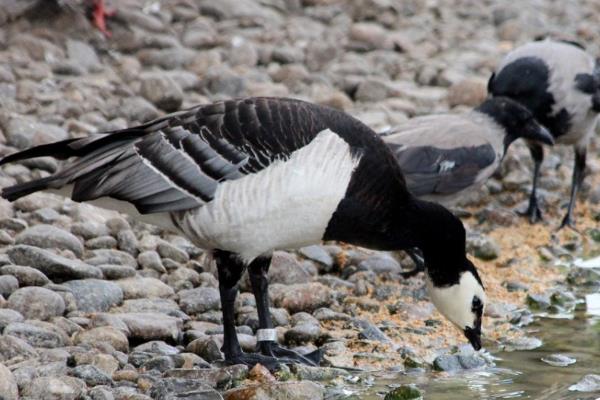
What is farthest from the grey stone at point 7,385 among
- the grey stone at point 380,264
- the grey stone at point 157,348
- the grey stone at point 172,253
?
the grey stone at point 380,264

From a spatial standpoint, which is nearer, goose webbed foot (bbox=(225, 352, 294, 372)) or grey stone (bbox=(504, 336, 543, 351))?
goose webbed foot (bbox=(225, 352, 294, 372))

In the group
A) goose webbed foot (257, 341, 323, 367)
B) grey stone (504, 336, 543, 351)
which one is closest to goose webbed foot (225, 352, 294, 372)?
goose webbed foot (257, 341, 323, 367)

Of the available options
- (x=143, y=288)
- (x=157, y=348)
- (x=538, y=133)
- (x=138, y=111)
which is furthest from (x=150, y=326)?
(x=138, y=111)

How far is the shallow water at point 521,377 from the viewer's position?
6.43m

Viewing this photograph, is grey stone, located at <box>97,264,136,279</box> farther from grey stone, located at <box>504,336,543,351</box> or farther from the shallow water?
grey stone, located at <box>504,336,543,351</box>

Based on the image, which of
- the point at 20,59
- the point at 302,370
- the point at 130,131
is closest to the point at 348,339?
the point at 302,370

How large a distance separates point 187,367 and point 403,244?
4.73 feet

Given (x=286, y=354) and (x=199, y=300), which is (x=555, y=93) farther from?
(x=286, y=354)

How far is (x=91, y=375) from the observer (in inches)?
232

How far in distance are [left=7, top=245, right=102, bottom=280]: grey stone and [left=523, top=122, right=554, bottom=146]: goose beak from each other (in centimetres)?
397

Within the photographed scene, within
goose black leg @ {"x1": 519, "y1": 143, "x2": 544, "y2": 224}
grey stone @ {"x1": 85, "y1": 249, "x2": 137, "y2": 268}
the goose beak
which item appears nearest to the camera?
grey stone @ {"x1": 85, "y1": 249, "x2": 137, "y2": 268}

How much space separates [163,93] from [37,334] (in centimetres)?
492

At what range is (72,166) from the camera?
→ 6.59 meters

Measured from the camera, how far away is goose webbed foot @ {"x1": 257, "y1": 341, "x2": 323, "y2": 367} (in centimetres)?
670
